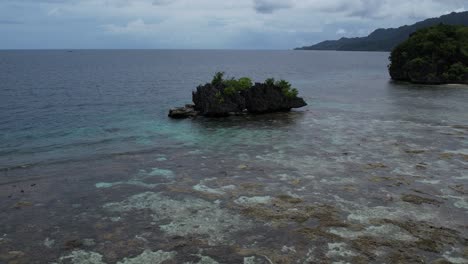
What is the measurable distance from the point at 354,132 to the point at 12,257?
39678mm

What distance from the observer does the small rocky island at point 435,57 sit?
113812 mm

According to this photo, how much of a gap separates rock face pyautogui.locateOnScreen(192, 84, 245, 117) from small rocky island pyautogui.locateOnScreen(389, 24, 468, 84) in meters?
78.1

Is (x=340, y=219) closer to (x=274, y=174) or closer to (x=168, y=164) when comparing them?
(x=274, y=174)

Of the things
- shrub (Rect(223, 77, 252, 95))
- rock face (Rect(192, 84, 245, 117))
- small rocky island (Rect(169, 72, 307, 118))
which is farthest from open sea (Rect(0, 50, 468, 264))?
shrub (Rect(223, 77, 252, 95))

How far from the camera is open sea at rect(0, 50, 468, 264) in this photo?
65.7 feet

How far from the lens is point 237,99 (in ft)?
209

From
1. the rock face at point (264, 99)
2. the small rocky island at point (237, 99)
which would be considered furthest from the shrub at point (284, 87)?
the rock face at point (264, 99)

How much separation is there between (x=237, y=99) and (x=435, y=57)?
82.4m

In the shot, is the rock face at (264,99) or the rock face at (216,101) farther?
the rock face at (264,99)

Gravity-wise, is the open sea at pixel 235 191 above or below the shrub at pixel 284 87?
below

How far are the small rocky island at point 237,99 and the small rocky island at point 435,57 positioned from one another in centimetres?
6894

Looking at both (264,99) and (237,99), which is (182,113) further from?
(264,99)

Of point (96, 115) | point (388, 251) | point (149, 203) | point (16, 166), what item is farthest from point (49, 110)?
point (388, 251)

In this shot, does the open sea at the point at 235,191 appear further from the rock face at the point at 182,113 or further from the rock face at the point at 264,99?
the rock face at the point at 264,99
